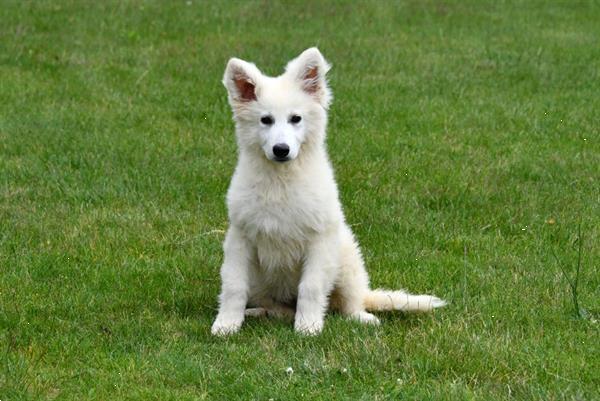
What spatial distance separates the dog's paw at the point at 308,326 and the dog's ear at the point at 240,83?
1.15 metres

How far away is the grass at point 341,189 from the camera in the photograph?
5410 millimetres

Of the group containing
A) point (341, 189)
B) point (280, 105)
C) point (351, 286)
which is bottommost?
point (341, 189)

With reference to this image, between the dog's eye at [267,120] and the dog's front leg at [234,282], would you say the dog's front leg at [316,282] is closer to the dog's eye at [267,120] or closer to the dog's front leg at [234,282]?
the dog's front leg at [234,282]

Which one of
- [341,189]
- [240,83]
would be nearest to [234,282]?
[240,83]

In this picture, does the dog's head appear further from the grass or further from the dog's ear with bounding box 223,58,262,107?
the grass

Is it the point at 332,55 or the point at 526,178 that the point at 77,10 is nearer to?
the point at 332,55

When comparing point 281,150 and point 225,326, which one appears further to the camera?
point 225,326

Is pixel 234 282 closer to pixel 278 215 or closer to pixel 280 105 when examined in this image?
pixel 278 215

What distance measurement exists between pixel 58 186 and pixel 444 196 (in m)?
2.80

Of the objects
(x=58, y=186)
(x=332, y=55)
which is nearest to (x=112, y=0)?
(x=332, y=55)

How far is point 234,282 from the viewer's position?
6.09m

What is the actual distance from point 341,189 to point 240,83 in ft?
9.36

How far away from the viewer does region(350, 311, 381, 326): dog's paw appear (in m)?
6.13

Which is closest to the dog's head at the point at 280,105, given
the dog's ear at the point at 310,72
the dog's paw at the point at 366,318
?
the dog's ear at the point at 310,72
